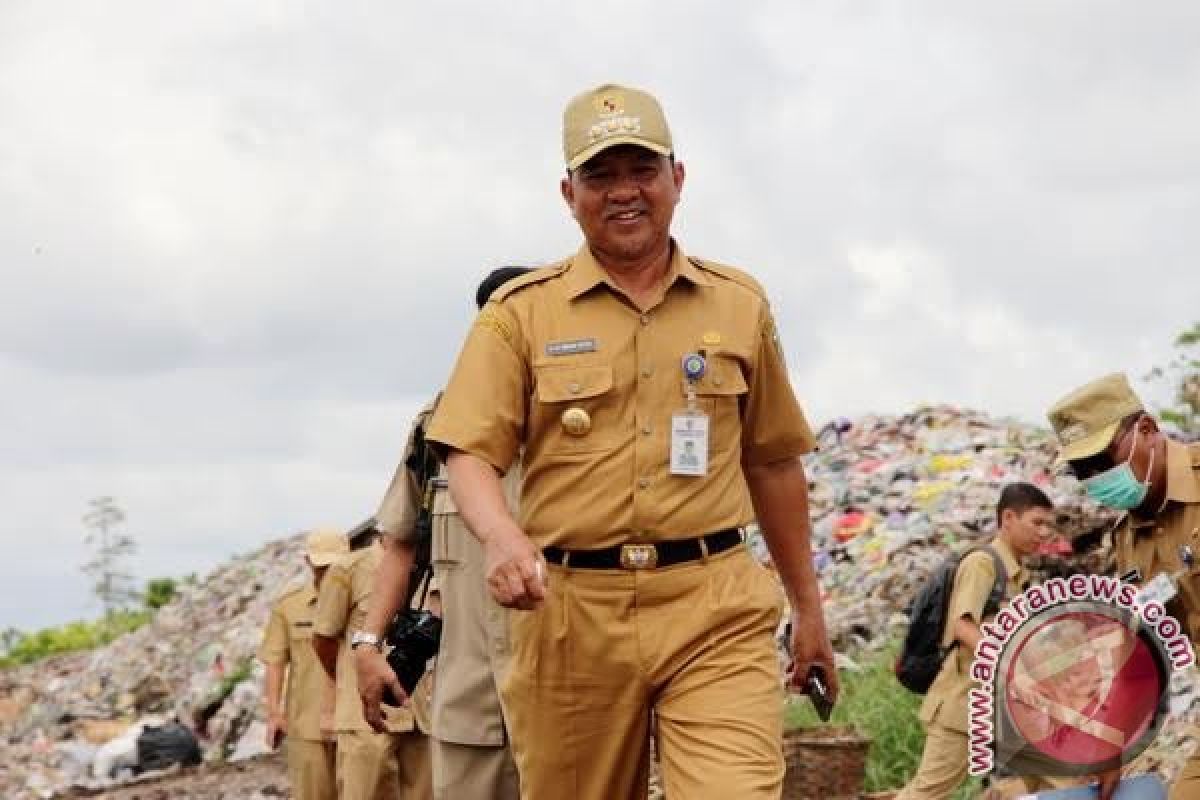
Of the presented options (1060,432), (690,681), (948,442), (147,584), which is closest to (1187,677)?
(1060,432)

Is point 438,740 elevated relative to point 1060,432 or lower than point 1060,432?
lower

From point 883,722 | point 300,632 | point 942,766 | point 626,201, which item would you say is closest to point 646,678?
point 626,201

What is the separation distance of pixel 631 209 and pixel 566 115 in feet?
1.00

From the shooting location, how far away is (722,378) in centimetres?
559

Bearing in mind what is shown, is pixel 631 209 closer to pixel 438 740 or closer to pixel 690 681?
pixel 690 681

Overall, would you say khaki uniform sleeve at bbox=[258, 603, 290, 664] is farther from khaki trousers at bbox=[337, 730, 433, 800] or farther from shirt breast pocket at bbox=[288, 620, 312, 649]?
khaki trousers at bbox=[337, 730, 433, 800]

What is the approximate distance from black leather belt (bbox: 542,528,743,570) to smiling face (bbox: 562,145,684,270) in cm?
74

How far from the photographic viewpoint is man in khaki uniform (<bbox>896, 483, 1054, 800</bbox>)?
32.4 feet

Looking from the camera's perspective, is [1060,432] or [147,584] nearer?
[1060,432]

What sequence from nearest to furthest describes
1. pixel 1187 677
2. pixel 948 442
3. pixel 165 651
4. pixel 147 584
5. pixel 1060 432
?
pixel 1060 432 < pixel 1187 677 < pixel 948 442 < pixel 165 651 < pixel 147 584

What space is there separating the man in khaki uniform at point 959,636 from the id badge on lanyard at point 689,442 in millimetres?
4614

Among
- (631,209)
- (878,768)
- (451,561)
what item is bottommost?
(878,768)

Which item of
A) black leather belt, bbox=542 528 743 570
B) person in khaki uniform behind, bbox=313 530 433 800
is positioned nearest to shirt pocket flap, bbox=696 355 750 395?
black leather belt, bbox=542 528 743 570

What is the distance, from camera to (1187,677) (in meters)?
10.7
